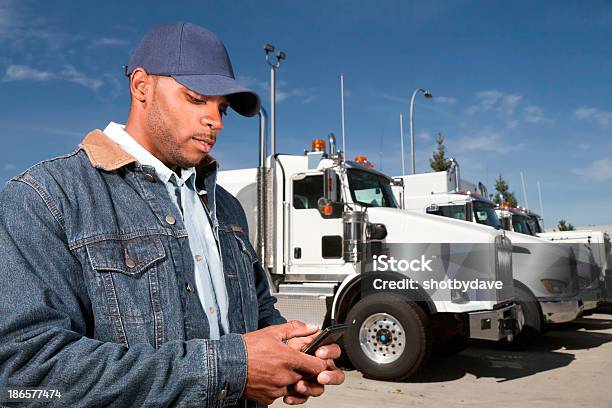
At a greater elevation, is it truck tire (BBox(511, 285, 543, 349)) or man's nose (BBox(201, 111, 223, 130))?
man's nose (BBox(201, 111, 223, 130))

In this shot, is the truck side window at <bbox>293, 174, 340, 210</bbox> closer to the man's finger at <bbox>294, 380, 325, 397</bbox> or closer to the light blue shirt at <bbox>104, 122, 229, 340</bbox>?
the light blue shirt at <bbox>104, 122, 229, 340</bbox>

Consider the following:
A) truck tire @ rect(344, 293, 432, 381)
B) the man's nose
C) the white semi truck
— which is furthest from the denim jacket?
the white semi truck

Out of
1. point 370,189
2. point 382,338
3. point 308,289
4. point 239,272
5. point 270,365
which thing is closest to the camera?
point 270,365

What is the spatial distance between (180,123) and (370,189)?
19.3ft

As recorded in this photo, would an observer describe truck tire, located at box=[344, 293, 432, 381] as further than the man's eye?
Yes

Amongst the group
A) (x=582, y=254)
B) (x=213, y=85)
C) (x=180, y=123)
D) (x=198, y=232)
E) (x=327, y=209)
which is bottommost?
(x=198, y=232)

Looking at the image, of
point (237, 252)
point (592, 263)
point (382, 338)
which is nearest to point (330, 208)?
point (382, 338)

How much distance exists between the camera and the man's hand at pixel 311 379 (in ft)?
4.74

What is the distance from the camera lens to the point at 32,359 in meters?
1.21

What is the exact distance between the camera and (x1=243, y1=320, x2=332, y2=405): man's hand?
1.32 meters

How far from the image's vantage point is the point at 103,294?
4.42ft

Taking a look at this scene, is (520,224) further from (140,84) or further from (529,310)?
(140,84)

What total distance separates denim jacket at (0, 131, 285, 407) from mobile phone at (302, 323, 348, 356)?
0.24m

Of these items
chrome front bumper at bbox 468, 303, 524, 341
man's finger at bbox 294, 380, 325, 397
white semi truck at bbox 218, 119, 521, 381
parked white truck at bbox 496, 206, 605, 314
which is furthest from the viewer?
parked white truck at bbox 496, 206, 605, 314
